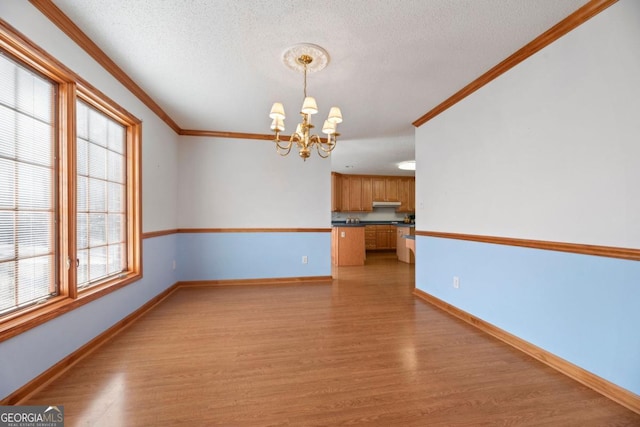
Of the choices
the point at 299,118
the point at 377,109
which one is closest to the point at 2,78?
the point at 299,118

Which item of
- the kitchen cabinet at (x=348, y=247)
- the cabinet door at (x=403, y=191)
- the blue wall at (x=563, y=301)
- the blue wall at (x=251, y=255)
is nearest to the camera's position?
the blue wall at (x=563, y=301)

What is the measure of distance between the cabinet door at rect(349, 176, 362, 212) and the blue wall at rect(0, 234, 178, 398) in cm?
580

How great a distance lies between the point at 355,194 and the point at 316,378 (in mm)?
6785

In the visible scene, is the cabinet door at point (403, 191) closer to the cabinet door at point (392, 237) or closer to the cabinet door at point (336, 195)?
the cabinet door at point (392, 237)

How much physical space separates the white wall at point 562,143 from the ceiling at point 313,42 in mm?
286

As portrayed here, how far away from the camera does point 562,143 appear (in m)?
1.93

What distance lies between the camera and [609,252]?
1.64m

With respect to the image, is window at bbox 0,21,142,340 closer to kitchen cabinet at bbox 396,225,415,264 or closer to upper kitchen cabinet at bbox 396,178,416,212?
kitchen cabinet at bbox 396,225,415,264

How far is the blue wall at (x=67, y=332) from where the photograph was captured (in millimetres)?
1510

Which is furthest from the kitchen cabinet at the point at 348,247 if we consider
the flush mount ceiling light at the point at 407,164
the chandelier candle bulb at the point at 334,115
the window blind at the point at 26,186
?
the window blind at the point at 26,186

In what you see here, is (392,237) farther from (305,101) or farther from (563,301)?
(305,101)

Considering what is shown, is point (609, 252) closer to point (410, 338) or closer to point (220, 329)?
point (410, 338)

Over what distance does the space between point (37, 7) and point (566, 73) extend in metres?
3.52

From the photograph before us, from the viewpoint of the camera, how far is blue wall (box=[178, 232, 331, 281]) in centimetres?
427
